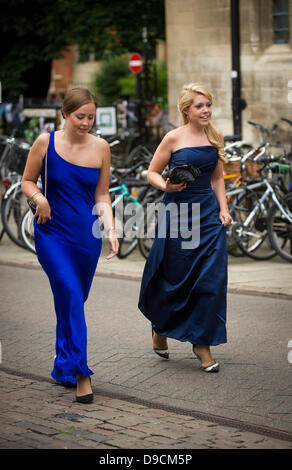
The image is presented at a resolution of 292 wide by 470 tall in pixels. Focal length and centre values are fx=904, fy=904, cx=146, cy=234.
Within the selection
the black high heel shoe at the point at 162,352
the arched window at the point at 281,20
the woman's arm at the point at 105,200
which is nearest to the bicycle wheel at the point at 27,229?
the black high heel shoe at the point at 162,352

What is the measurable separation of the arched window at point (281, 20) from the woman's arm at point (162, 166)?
12189mm

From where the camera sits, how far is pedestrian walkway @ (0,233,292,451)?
473cm

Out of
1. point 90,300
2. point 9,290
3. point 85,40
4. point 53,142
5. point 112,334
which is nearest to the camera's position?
point 53,142

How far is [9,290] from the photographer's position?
9500 millimetres

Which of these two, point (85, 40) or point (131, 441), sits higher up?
point (85, 40)

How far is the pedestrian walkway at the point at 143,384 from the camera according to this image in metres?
4.73

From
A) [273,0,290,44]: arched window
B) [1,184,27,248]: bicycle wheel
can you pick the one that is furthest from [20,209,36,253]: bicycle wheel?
[273,0,290,44]: arched window

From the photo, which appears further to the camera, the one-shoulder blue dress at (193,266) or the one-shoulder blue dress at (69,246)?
the one-shoulder blue dress at (193,266)

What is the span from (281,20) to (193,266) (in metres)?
12.7

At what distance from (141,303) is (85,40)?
18011mm

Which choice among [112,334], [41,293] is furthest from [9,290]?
[112,334]

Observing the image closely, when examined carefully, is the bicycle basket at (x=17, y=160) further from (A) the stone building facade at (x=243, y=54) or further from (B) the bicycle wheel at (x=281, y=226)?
(A) the stone building facade at (x=243, y=54)

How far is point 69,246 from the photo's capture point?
556 centimetres

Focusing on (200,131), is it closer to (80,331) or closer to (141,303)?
(141,303)
